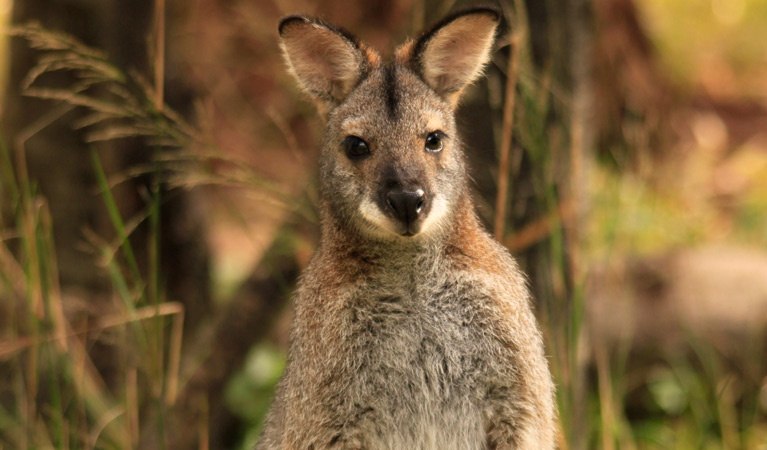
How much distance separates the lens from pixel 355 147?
357 centimetres

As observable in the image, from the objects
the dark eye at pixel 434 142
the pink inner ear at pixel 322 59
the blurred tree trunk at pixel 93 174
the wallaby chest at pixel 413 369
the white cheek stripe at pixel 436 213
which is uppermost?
the pink inner ear at pixel 322 59

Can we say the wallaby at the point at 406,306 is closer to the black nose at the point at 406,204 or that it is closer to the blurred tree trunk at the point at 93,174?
the black nose at the point at 406,204

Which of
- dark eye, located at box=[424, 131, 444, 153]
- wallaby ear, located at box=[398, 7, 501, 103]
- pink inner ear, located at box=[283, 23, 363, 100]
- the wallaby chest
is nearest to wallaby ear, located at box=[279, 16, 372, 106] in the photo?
pink inner ear, located at box=[283, 23, 363, 100]

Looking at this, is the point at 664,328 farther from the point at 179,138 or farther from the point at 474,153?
the point at 179,138

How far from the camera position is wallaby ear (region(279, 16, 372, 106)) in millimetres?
3604

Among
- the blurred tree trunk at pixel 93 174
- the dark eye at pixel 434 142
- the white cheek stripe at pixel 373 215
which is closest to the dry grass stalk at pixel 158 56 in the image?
the white cheek stripe at pixel 373 215

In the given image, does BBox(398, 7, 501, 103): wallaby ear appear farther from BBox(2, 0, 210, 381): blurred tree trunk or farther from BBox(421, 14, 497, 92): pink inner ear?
BBox(2, 0, 210, 381): blurred tree trunk

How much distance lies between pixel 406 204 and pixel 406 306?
53cm

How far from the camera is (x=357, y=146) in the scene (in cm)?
357

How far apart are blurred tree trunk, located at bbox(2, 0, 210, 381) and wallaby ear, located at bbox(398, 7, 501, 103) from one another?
3.19m

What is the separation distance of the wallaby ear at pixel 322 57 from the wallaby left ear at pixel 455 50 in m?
0.29

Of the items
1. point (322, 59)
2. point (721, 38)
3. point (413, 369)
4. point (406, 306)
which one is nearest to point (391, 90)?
point (322, 59)

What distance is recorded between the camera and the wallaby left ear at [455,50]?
11.7 feet

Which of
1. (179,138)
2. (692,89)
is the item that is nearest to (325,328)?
(179,138)
